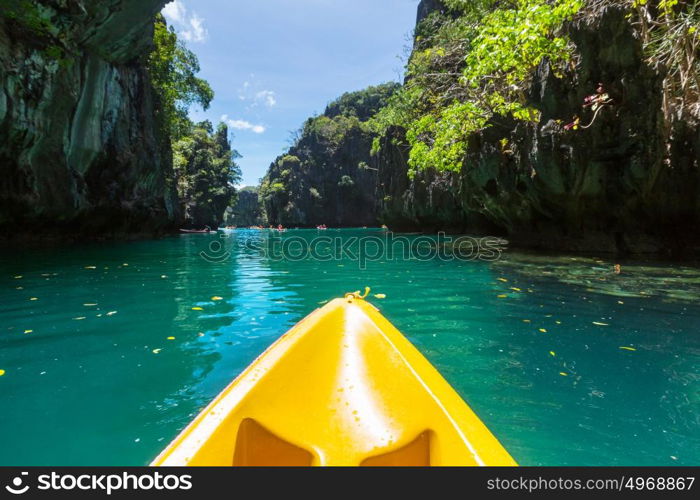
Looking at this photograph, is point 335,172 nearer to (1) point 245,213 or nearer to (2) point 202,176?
(2) point 202,176

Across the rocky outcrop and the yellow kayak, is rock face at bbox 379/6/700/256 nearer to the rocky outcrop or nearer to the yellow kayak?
the yellow kayak

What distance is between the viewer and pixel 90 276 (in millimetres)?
6879

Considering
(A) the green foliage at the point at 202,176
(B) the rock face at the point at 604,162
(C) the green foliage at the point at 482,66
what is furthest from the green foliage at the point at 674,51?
(A) the green foliage at the point at 202,176

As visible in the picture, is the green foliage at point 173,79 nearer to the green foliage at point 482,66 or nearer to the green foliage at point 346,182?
the green foliage at point 482,66

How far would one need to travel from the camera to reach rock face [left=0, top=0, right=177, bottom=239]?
32.4 feet

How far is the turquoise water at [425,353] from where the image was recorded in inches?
74.0

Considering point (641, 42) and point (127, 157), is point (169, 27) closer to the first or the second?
point (127, 157)

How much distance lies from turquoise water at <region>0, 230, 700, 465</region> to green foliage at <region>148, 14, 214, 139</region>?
22.1 meters

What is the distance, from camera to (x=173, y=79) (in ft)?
88.0

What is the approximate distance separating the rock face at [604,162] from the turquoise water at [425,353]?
2.75 m

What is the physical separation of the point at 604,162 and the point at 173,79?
96.6ft

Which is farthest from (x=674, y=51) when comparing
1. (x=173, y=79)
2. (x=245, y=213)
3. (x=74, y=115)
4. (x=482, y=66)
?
(x=245, y=213)

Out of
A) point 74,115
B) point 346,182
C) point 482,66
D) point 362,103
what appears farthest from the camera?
point 362,103
